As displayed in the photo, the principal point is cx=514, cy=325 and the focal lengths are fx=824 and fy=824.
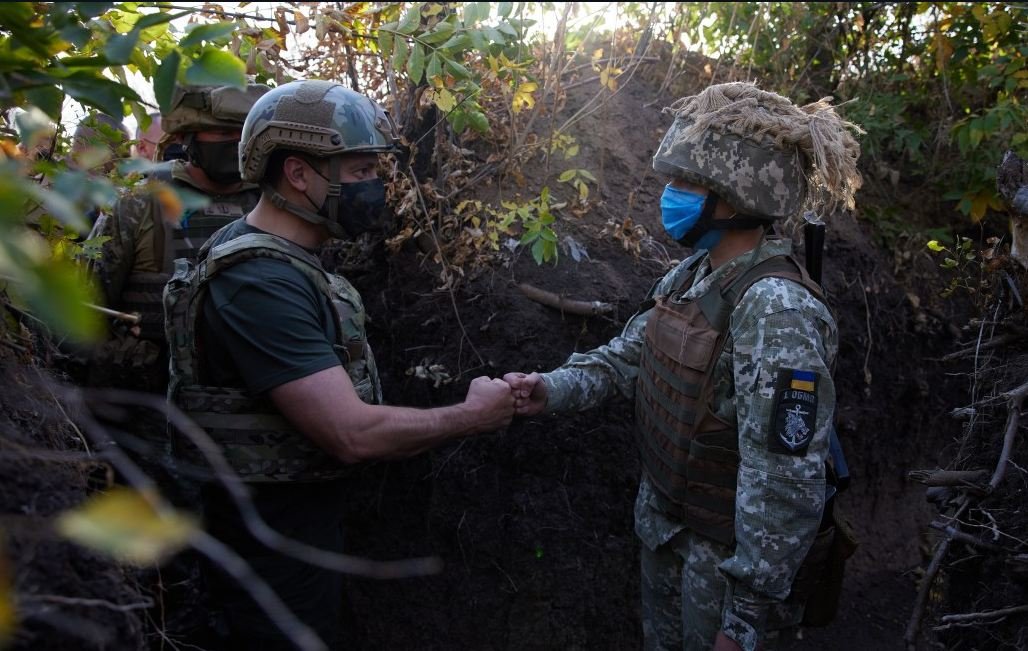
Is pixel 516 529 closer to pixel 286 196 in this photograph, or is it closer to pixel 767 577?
pixel 767 577

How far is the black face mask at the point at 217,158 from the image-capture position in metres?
4.16

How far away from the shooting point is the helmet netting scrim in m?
2.75

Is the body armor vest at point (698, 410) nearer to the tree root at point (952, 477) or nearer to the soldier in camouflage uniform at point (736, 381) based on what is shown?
the soldier in camouflage uniform at point (736, 381)

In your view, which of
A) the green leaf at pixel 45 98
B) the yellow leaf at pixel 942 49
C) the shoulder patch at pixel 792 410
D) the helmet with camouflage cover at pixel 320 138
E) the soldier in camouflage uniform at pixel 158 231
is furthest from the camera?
the yellow leaf at pixel 942 49

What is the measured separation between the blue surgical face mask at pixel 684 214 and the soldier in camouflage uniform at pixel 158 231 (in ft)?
7.53

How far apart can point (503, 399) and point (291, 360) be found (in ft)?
2.83

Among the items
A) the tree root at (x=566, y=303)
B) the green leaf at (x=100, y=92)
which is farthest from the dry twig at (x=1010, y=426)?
the green leaf at (x=100, y=92)

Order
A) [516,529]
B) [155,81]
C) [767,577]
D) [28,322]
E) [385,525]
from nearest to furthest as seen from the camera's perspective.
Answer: [155,81] → [767,577] → [28,322] → [516,529] → [385,525]

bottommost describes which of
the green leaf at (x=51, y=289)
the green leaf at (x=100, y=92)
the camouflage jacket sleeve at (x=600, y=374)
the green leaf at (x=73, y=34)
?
the camouflage jacket sleeve at (x=600, y=374)

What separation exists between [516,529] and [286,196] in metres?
2.03

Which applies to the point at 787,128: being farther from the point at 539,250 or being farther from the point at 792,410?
the point at 539,250

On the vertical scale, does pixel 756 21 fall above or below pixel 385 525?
above

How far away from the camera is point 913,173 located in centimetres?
556

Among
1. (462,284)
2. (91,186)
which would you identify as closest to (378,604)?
(462,284)
